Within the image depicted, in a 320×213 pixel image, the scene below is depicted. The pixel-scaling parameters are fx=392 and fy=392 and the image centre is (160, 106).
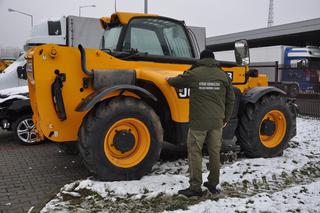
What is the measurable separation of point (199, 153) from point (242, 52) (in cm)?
237

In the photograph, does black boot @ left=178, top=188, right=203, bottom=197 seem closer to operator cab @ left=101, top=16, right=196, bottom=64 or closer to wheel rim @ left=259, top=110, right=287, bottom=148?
operator cab @ left=101, top=16, right=196, bottom=64

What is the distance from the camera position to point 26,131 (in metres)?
8.18

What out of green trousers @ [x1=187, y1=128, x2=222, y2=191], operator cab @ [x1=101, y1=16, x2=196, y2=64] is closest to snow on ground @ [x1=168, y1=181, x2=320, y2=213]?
green trousers @ [x1=187, y1=128, x2=222, y2=191]

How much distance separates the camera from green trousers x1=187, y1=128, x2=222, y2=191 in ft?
15.8

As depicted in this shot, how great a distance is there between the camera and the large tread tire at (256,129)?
6.58 m

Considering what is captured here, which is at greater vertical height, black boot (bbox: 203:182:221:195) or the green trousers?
the green trousers

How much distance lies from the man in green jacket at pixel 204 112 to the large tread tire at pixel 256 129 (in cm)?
177

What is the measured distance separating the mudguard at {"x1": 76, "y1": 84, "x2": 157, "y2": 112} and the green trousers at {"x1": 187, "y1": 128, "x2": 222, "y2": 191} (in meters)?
0.88

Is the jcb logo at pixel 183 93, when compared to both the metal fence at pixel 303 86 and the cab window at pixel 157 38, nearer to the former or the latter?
the cab window at pixel 157 38

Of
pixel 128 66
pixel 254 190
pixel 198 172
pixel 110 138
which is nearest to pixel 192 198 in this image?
pixel 198 172

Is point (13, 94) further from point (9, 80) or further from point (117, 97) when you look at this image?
point (117, 97)

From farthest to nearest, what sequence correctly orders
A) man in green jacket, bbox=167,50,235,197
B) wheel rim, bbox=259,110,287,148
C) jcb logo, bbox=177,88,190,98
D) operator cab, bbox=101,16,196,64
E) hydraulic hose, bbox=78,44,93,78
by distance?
wheel rim, bbox=259,110,287,148 < operator cab, bbox=101,16,196,64 < jcb logo, bbox=177,88,190,98 < hydraulic hose, bbox=78,44,93,78 < man in green jacket, bbox=167,50,235,197

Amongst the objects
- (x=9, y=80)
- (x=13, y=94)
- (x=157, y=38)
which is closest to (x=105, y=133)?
(x=157, y=38)

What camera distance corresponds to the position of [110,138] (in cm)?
525
